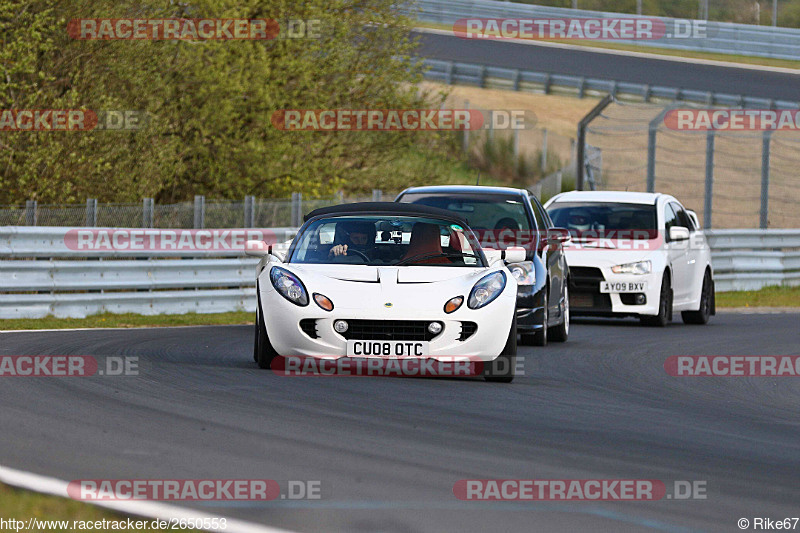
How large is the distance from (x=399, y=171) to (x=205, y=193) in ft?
17.0

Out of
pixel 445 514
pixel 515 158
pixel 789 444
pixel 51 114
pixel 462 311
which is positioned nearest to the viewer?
pixel 445 514

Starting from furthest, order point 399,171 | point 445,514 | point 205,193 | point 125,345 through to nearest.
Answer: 1. point 399,171
2. point 205,193
3. point 125,345
4. point 445,514

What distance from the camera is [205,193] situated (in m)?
28.5

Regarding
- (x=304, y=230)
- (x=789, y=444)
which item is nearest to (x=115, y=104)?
(x=304, y=230)

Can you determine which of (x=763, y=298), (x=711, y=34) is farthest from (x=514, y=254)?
(x=711, y=34)

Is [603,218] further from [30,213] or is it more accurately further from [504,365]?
[504,365]

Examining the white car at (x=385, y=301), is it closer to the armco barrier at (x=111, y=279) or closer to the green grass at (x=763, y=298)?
the armco barrier at (x=111, y=279)

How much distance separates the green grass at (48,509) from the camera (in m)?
5.41

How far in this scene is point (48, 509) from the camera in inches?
219

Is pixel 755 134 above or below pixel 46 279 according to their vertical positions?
above

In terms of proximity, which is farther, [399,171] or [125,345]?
[399,171]

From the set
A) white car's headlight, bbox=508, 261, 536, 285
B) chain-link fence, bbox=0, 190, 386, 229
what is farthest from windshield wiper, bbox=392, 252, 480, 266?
chain-link fence, bbox=0, 190, 386, 229

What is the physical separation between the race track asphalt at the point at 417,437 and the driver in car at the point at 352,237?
1.16 meters

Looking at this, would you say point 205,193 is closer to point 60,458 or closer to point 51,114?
point 51,114
